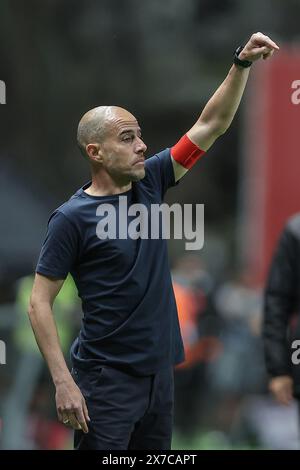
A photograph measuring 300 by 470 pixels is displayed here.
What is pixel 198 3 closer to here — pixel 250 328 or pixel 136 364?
pixel 250 328

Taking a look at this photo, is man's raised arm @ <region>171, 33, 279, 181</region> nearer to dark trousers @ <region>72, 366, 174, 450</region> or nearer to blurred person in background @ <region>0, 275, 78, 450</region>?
dark trousers @ <region>72, 366, 174, 450</region>

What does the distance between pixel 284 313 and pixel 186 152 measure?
189 cm

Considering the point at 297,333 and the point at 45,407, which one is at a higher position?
the point at 297,333

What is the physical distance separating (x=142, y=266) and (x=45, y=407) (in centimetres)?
418

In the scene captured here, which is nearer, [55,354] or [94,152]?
[55,354]

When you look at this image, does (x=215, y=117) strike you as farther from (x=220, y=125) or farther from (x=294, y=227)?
(x=294, y=227)

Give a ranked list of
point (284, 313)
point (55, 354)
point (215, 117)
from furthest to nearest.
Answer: point (284, 313) → point (215, 117) → point (55, 354)

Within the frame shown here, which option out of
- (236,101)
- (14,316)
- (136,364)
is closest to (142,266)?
(136,364)

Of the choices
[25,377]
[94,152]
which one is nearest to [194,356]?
[25,377]

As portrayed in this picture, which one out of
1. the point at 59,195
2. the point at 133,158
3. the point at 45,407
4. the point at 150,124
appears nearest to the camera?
the point at 133,158

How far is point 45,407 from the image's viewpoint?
9070 mm

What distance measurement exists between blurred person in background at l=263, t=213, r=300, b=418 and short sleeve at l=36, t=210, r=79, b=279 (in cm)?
200

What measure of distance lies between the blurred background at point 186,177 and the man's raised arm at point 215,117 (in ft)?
12.6

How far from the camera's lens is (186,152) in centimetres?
526
